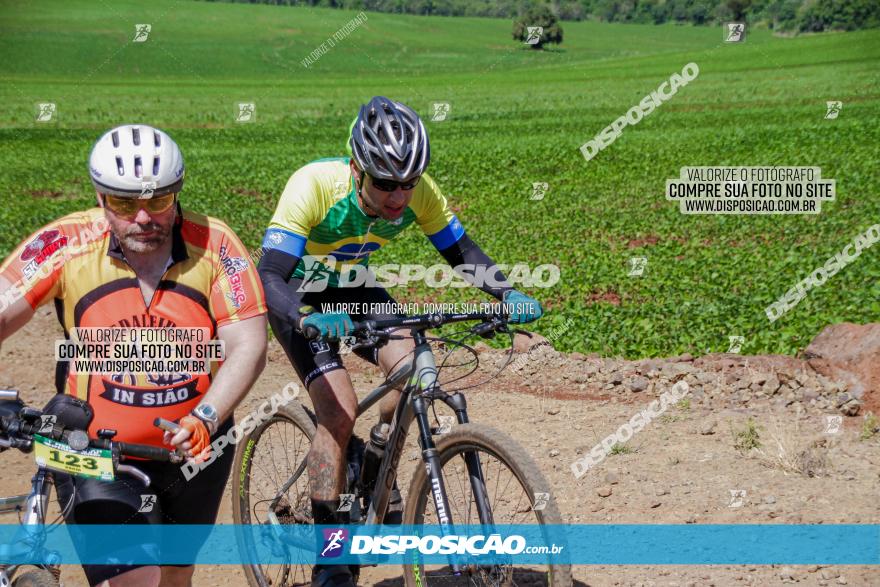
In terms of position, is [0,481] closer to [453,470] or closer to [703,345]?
[453,470]

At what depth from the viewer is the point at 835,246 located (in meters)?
15.8

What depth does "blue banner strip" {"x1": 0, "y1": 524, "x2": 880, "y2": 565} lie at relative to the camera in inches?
162

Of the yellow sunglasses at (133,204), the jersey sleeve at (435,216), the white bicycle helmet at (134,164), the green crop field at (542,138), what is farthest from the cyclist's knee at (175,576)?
the green crop field at (542,138)

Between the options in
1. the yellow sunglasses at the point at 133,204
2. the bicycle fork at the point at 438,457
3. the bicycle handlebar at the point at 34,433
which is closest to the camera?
the bicycle handlebar at the point at 34,433

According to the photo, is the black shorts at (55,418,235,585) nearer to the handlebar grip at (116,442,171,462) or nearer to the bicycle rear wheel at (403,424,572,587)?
the handlebar grip at (116,442,171,462)

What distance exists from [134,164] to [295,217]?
1335mm

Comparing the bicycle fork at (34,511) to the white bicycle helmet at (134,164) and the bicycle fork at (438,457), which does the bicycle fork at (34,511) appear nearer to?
the white bicycle helmet at (134,164)

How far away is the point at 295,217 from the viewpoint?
5.30 m

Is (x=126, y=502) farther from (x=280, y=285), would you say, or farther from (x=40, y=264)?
(x=280, y=285)

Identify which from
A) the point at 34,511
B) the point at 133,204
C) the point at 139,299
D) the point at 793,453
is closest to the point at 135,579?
the point at 34,511

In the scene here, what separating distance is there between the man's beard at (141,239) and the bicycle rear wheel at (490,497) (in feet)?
5.39

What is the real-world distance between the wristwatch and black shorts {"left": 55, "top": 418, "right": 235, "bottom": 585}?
45 centimetres

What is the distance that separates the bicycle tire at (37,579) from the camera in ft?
12.6

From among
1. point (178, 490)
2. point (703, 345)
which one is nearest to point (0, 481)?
point (178, 490)
